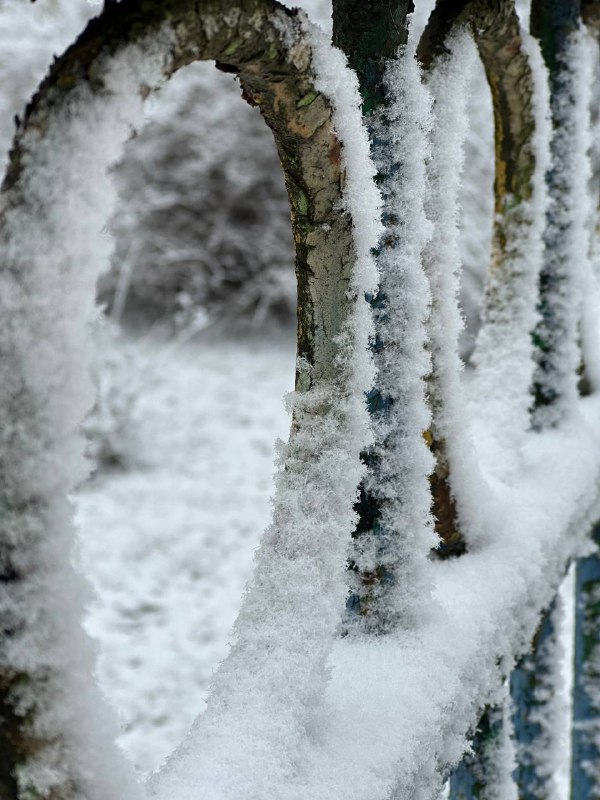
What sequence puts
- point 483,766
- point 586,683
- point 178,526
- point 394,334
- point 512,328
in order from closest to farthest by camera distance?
point 394,334 → point 483,766 → point 512,328 → point 586,683 → point 178,526

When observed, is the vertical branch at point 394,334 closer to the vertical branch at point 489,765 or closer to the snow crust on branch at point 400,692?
the snow crust on branch at point 400,692

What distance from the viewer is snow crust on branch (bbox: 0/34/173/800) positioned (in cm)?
33

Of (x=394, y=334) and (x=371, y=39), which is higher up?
(x=371, y=39)

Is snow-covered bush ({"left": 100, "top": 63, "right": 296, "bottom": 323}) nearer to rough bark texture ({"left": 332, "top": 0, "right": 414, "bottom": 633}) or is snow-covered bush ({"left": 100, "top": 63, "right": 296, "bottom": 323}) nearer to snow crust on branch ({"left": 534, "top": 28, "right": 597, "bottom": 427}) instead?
snow crust on branch ({"left": 534, "top": 28, "right": 597, "bottom": 427})

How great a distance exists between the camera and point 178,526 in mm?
4418

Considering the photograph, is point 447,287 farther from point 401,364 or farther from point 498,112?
point 498,112

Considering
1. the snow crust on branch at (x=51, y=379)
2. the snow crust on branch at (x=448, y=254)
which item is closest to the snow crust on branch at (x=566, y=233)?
the snow crust on branch at (x=448, y=254)

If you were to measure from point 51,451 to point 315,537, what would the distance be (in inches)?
10.0

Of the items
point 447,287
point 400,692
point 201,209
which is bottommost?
point 400,692

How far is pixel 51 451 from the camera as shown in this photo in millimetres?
339

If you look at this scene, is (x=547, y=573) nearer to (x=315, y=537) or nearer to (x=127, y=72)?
(x=315, y=537)

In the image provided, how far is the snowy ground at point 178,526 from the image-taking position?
3266mm

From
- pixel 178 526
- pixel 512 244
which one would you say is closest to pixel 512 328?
pixel 512 244

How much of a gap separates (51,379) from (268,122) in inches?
10.2
